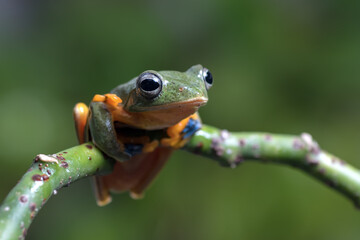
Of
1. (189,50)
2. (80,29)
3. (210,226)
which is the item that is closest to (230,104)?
(189,50)

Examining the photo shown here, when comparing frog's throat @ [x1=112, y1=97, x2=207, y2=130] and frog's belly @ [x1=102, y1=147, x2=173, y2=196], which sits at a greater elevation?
frog's throat @ [x1=112, y1=97, x2=207, y2=130]

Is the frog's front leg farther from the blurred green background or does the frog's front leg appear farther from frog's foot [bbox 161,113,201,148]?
the blurred green background

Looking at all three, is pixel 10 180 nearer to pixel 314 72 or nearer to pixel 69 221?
pixel 69 221

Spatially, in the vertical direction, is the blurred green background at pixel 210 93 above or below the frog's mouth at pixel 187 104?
above

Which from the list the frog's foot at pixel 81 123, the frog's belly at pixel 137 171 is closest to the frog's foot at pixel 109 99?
the frog's foot at pixel 81 123

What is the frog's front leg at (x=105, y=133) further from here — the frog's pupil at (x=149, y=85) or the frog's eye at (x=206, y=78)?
the frog's eye at (x=206, y=78)

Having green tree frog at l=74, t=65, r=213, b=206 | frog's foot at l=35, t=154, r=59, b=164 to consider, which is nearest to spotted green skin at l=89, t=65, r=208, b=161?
green tree frog at l=74, t=65, r=213, b=206

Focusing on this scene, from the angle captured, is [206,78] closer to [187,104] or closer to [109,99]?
[187,104]
